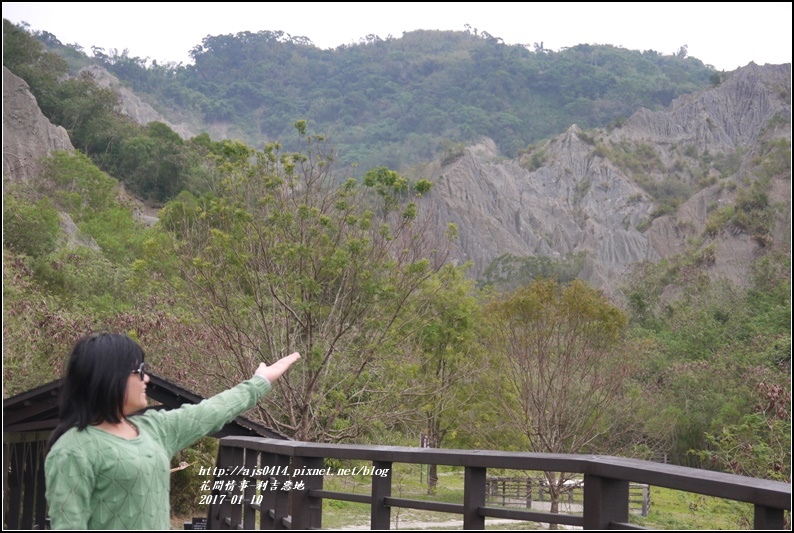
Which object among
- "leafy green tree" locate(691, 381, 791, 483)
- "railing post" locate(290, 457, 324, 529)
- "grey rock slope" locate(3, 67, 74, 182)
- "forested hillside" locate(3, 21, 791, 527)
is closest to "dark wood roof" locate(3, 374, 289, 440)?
"railing post" locate(290, 457, 324, 529)

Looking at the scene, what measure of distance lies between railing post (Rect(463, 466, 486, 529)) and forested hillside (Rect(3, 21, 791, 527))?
30.8 feet

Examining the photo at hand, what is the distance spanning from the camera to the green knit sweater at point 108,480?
2168mm

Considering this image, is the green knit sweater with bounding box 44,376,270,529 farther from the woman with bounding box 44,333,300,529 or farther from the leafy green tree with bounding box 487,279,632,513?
the leafy green tree with bounding box 487,279,632,513

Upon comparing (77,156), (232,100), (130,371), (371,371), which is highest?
(232,100)

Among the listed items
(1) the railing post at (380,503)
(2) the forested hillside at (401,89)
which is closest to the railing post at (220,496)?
(1) the railing post at (380,503)

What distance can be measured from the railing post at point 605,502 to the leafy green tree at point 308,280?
32.3 ft

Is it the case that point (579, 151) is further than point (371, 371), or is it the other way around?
point (579, 151)

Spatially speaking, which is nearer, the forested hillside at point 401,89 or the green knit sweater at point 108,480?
the green knit sweater at point 108,480

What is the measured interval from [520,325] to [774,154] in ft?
142

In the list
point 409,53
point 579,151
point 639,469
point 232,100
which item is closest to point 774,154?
point 579,151

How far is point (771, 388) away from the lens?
14930 mm

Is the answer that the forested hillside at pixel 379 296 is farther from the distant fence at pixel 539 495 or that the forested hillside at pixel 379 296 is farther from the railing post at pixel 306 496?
the railing post at pixel 306 496

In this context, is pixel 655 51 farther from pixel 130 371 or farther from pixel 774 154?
pixel 130 371

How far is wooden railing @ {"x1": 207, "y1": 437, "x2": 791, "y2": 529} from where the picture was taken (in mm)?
2371
